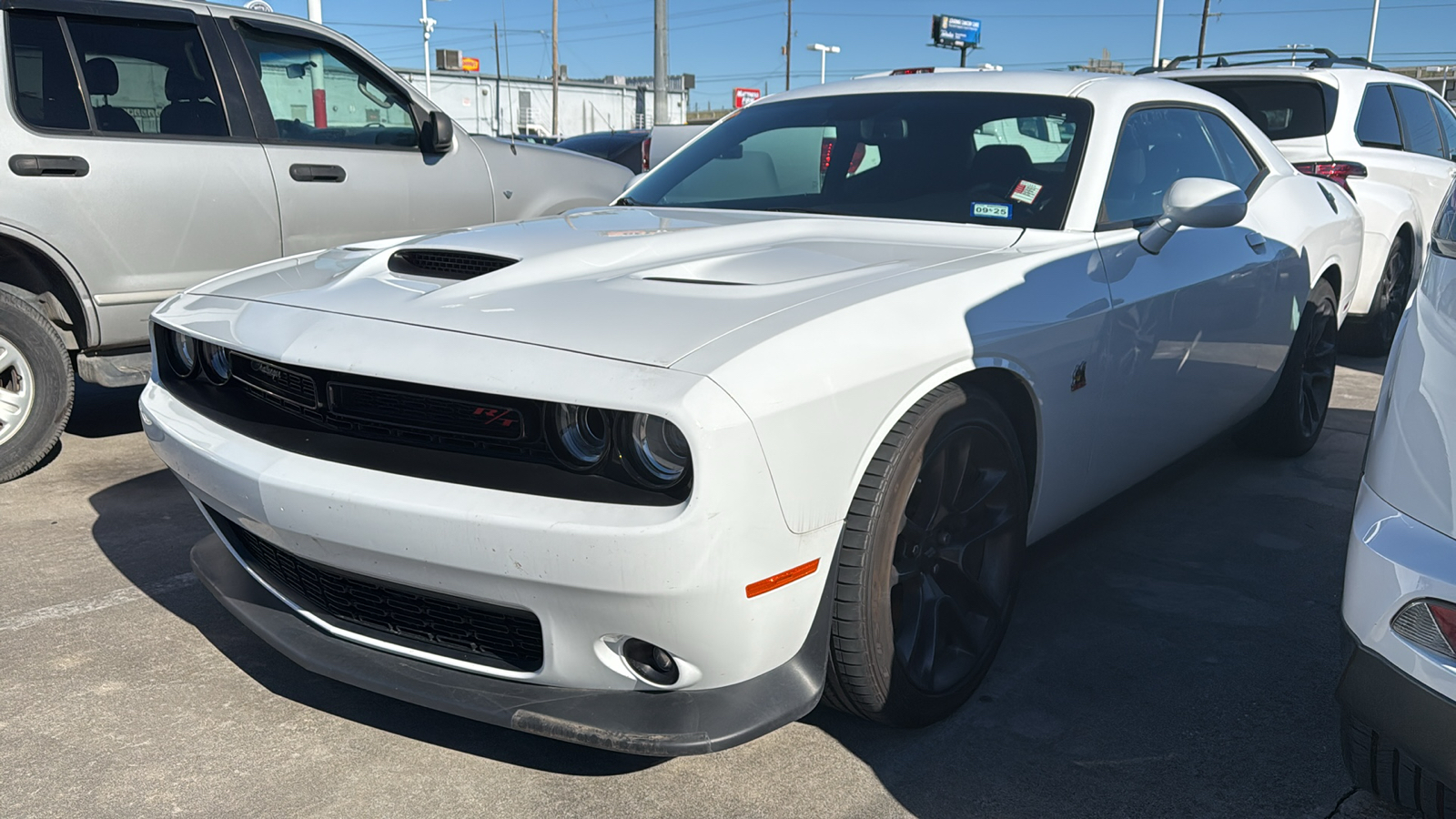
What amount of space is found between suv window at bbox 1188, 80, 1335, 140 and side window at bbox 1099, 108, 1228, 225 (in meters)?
2.97

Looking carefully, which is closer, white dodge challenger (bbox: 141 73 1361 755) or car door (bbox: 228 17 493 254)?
white dodge challenger (bbox: 141 73 1361 755)

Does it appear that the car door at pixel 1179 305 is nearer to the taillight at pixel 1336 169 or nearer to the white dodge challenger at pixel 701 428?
the white dodge challenger at pixel 701 428

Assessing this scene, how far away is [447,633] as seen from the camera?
7.42 ft

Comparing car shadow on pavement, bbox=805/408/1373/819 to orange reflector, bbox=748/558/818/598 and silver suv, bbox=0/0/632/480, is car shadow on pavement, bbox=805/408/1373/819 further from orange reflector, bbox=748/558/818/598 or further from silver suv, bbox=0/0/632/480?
silver suv, bbox=0/0/632/480

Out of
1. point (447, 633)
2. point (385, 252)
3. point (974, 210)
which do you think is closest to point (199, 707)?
point (447, 633)

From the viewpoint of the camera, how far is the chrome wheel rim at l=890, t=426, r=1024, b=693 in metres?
2.45

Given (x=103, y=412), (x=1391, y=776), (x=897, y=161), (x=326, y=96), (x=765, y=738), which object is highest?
(x=326, y=96)

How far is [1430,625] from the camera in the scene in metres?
1.77

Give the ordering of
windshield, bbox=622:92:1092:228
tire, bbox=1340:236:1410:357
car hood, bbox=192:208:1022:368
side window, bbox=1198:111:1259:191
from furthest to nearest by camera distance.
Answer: tire, bbox=1340:236:1410:357 → side window, bbox=1198:111:1259:191 → windshield, bbox=622:92:1092:228 → car hood, bbox=192:208:1022:368

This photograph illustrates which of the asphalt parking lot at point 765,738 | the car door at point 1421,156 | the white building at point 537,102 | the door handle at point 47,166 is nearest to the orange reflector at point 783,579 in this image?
the asphalt parking lot at point 765,738

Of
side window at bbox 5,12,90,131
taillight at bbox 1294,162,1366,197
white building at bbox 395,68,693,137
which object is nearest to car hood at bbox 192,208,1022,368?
side window at bbox 5,12,90,131

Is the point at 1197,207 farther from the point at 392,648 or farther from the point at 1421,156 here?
the point at 1421,156

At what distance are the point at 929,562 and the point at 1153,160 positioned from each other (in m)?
1.75

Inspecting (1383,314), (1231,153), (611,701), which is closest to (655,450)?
(611,701)
